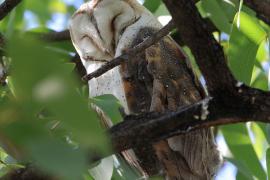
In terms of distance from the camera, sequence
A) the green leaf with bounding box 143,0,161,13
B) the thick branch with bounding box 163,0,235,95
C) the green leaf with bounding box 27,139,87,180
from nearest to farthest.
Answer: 1. the green leaf with bounding box 27,139,87,180
2. the thick branch with bounding box 163,0,235,95
3. the green leaf with bounding box 143,0,161,13

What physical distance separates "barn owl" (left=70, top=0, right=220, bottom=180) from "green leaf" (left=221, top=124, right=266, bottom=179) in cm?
10

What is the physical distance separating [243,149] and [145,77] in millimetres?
375

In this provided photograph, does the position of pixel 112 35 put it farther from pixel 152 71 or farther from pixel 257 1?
pixel 257 1

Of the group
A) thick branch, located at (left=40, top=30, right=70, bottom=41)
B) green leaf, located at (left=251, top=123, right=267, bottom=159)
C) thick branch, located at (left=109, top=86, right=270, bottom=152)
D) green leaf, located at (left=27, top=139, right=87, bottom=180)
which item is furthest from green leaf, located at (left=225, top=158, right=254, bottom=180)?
green leaf, located at (left=27, top=139, right=87, bottom=180)

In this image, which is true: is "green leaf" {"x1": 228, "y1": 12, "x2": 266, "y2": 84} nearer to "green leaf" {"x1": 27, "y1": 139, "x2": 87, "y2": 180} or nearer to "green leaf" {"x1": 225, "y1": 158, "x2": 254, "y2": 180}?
"green leaf" {"x1": 225, "y1": 158, "x2": 254, "y2": 180}

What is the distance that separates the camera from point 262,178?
157cm

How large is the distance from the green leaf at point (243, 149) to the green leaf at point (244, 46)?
0.98ft

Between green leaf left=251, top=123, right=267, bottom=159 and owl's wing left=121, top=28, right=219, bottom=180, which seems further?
green leaf left=251, top=123, right=267, bottom=159

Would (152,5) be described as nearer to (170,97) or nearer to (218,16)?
(218,16)

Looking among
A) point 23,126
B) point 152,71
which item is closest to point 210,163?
point 152,71

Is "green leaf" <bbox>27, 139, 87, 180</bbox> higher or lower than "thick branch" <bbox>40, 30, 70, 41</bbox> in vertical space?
lower

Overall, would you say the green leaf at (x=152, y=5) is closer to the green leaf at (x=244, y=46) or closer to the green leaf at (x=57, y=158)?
the green leaf at (x=244, y=46)

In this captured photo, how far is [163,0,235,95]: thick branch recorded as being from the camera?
968 millimetres

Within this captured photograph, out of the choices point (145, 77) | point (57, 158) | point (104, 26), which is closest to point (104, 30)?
point (104, 26)
